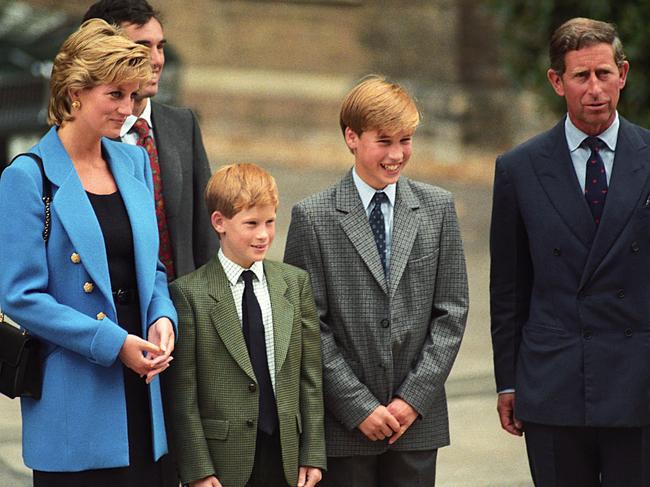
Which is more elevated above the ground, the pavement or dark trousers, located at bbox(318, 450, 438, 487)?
dark trousers, located at bbox(318, 450, 438, 487)

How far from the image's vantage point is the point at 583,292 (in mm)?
4094

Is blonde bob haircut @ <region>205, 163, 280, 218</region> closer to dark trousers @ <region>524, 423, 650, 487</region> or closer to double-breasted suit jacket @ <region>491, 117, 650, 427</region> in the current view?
double-breasted suit jacket @ <region>491, 117, 650, 427</region>

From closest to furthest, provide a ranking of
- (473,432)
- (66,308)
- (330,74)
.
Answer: (66,308) → (473,432) → (330,74)

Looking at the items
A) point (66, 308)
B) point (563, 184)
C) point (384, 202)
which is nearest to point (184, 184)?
point (384, 202)

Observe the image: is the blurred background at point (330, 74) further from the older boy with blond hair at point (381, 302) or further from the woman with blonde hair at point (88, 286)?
the woman with blonde hair at point (88, 286)

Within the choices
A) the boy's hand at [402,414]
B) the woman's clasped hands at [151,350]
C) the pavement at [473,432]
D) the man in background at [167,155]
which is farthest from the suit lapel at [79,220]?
the pavement at [473,432]

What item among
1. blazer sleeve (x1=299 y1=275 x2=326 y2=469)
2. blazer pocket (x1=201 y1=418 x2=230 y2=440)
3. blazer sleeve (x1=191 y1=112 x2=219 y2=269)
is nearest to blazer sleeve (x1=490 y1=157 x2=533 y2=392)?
blazer sleeve (x1=299 y1=275 x2=326 y2=469)

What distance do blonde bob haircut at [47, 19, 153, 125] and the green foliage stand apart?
5526 millimetres

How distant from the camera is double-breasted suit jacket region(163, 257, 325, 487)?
13.2ft

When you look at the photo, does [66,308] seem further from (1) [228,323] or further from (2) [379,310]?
(2) [379,310]

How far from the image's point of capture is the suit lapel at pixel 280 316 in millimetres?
4090

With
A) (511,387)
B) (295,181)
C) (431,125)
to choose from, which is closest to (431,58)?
(431,125)

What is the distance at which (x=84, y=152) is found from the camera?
155 inches

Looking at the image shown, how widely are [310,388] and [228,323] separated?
13.4 inches
